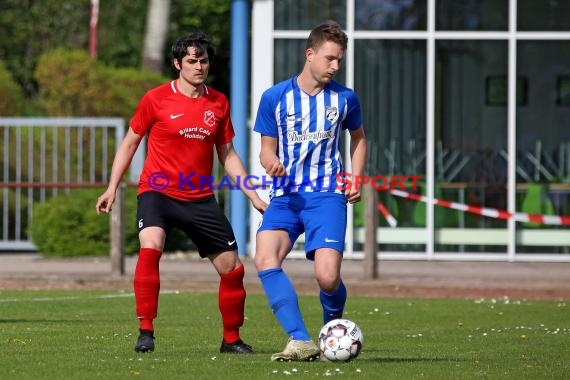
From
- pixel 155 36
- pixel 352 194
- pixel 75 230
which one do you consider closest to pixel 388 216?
pixel 75 230

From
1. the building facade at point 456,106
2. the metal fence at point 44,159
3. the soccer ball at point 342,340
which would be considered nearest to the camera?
the soccer ball at point 342,340

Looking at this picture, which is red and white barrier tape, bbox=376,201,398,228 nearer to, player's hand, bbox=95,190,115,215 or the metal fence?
the metal fence

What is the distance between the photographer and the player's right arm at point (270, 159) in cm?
902

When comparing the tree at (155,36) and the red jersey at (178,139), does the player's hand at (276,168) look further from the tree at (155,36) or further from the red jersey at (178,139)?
the tree at (155,36)

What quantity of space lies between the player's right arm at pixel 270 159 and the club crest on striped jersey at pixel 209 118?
2.12 ft

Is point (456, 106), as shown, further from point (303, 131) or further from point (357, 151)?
point (303, 131)

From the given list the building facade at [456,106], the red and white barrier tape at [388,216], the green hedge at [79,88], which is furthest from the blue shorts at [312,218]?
the green hedge at [79,88]

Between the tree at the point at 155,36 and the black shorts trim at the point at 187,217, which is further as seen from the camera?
the tree at the point at 155,36

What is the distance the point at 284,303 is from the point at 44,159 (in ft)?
46.8

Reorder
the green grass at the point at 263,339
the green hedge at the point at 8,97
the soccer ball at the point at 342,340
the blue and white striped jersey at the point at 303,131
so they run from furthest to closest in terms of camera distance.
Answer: the green hedge at the point at 8,97
the blue and white striped jersey at the point at 303,131
the soccer ball at the point at 342,340
the green grass at the point at 263,339

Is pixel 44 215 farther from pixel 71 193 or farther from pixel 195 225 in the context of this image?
pixel 195 225

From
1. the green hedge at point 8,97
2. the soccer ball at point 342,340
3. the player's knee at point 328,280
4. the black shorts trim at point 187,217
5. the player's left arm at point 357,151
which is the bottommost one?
the soccer ball at point 342,340

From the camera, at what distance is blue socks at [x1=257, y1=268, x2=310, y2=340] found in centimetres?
898

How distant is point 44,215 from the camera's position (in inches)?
829
